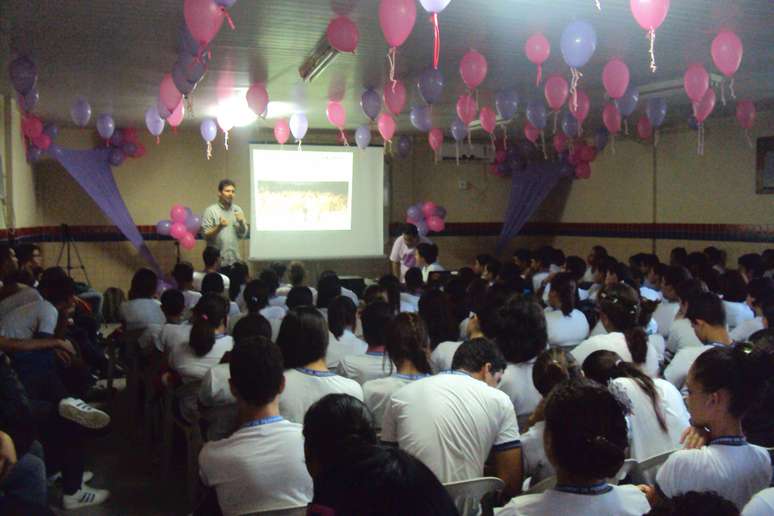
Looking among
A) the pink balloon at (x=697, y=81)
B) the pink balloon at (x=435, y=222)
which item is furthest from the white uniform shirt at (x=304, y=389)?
the pink balloon at (x=435, y=222)

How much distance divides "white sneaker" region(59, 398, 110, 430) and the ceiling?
2188mm

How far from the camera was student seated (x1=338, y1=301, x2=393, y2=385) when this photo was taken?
2918 millimetres

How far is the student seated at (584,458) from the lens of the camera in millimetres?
1456

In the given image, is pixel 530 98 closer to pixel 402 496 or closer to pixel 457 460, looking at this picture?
pixel 457 460

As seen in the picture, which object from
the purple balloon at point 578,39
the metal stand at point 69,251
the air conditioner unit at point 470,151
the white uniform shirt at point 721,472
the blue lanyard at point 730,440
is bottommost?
the white uniform shirt at point 721,472

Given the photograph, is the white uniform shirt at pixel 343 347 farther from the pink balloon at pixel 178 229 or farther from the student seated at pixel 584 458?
the pink balloon at pixel 178 229

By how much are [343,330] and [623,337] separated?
1.39 m

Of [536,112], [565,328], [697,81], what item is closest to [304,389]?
[565,328]

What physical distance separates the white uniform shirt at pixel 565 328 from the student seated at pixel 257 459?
2.09 metres

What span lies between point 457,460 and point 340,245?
7108 millimetres

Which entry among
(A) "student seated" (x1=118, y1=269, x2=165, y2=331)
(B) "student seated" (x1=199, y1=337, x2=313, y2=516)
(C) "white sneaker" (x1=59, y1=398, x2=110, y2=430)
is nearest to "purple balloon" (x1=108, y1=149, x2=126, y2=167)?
(A) "student seated" (x1=118, y1=269, x2=165, y2=331)

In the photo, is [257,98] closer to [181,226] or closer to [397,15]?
[397,15]

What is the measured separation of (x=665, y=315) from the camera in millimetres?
4383

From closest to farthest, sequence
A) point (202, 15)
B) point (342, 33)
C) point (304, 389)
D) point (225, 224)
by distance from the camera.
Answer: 1. point (304, 389)
2. point (202, 15)
3. point (342, 33)
4. point (225, 224)
